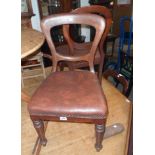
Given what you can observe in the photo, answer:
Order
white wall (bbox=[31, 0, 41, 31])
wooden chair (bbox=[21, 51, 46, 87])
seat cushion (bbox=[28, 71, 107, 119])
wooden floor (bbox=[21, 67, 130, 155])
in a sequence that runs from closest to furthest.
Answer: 1. seat cushion (bbox=[28, 71, 107, 119])
2. wooden floor (bbox=[21, 67, 130, 155])
3. wooden chair (bbox=[21, 51, 46, 87])
4. white wall (bbox=[31, 0, 41, 31])

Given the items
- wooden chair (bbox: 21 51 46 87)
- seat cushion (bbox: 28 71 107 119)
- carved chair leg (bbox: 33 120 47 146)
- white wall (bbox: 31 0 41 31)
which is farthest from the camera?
white wall (bbox: 31 0 41 31)

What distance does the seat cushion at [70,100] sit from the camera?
1060 millimetres

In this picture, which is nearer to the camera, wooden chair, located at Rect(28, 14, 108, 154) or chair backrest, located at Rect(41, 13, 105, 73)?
wooden chair, located at Rect(28, 14, 108, 154)

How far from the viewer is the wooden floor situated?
4.26 ft

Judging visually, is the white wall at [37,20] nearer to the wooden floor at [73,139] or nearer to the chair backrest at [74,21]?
the chair backrest at [74,21]

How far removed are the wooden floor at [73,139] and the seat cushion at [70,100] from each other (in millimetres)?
362

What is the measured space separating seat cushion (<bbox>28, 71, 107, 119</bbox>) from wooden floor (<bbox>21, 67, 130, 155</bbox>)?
36 cm

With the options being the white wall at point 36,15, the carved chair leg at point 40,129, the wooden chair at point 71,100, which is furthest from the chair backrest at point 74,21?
the white wall at point 36,15

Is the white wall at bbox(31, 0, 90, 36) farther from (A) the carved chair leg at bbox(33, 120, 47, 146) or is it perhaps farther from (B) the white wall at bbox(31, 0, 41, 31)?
(A) the carved chair leg at bbox(33, 120, 47, 146)

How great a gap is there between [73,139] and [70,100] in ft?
1.42

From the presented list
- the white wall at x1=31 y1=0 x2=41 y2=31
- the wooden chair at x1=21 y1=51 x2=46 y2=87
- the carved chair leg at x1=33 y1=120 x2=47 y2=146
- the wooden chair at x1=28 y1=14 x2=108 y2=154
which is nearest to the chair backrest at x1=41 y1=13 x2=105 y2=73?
the wooden chair at x1=28 y1=14 x2=108 y2=154

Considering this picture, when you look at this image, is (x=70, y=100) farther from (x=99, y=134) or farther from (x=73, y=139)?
(x=73, y=139)

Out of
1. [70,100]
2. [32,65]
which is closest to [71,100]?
[70,100]
